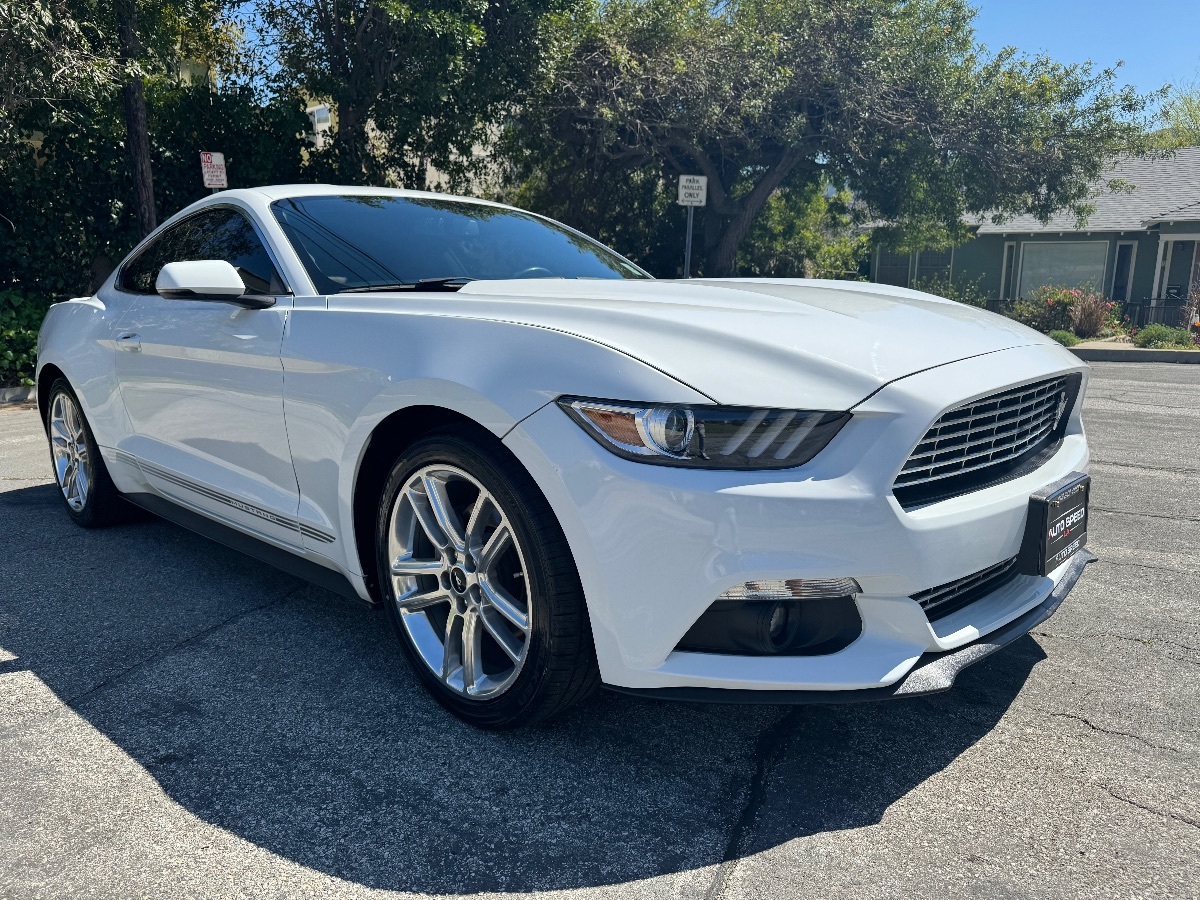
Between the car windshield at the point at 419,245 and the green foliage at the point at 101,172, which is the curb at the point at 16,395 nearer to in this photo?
the green foliage at the point at 101,172

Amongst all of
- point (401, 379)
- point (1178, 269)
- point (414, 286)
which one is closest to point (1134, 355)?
point (1178, 269)

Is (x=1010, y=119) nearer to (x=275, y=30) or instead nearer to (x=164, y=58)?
(x=275, y=30)

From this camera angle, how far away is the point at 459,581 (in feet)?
8.55

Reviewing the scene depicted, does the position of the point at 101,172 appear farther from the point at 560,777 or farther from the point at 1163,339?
the point at 1163,339

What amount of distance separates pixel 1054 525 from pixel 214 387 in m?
2.81

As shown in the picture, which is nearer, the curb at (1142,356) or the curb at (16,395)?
the curb at (16,395)

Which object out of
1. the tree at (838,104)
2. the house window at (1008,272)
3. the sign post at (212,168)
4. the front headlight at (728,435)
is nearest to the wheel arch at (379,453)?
the front headlight at (728,435)

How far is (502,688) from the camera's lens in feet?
8.12

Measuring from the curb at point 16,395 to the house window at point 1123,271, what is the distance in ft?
78.3

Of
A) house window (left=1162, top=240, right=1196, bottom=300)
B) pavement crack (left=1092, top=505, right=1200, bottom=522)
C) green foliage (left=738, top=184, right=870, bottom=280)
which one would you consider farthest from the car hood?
house window (left=1162, top=240, right=1196, bottom=300)

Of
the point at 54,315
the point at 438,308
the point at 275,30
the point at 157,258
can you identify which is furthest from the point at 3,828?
the point at 275,30

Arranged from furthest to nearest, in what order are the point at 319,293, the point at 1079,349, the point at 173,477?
the point at 1079,349 → the point at 173,477 → the point at 319,293

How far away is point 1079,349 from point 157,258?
50.5ft

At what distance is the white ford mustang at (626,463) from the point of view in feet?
6.85
